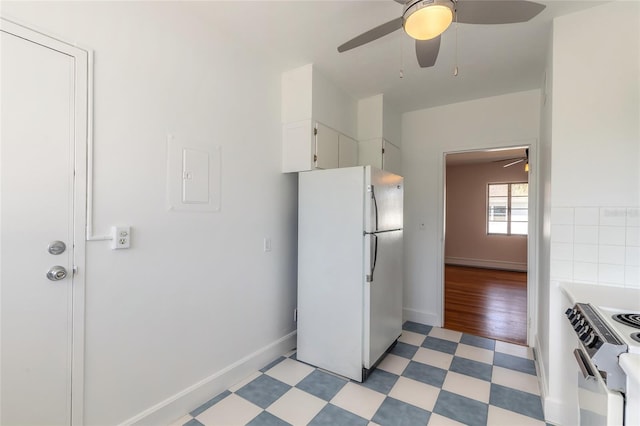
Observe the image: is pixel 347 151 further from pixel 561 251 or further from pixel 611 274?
pixel 611 274

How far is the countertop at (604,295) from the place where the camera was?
132 centimetres

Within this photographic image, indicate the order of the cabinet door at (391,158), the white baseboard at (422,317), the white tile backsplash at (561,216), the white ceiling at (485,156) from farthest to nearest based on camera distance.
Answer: the white ceiling at (485,156), the white baseboard at (422,317), the cabinet door at (391,158), the white tile backsplash at (561,216)

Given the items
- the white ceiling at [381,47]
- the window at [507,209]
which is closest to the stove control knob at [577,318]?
the white ceiling at [381,47]

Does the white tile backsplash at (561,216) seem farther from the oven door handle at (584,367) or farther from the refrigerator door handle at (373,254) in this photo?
the refrigerator door handle at (373,254)

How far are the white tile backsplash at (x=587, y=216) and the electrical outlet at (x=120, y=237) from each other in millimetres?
2627

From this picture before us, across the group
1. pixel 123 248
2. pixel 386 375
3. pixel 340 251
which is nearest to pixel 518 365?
pixel 386 375

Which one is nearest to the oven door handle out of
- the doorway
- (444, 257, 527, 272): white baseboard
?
the doorway

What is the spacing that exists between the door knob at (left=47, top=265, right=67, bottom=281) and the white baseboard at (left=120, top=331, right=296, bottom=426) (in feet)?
2.94

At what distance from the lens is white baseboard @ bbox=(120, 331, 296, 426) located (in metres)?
1.68

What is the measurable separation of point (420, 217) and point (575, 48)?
207cm

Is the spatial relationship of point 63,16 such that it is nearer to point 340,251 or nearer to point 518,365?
point 340,251

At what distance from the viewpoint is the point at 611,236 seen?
1644 millimetres

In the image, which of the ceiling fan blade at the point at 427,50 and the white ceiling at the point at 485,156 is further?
the white ceiling at the point at 485,156

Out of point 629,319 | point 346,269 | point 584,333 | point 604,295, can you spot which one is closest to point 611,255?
point 604,295
